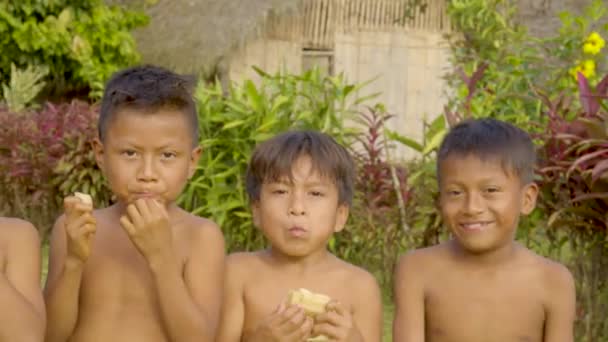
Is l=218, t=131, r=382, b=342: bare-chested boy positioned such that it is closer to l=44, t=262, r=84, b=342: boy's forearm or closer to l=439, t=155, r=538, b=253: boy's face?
l=439, t=155, r=538, b=253: boy's face

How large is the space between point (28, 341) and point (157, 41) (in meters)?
12.5

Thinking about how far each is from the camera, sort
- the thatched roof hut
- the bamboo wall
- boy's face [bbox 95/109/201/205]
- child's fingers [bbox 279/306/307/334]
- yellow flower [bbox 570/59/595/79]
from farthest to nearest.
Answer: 1. the bamboo wall
2. the thatched roof hut
3. yellow flower [bbox 570/59/595/79]
4. boy's face [bbox 95/109/201/205]
5. child's fingers [bbox 279/306/307/334]

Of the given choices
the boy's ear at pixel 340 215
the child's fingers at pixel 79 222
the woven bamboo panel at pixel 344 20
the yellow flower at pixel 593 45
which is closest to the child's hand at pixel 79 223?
the child's fingers at pixel 79 222

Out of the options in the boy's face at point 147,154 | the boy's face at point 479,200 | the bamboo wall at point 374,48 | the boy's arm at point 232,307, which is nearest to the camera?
the boy's face at point 147,154

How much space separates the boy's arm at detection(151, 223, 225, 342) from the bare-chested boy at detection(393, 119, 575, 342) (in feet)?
1.71

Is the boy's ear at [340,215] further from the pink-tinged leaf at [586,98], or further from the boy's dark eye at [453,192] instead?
the pink-tinged leaf at [586,98]

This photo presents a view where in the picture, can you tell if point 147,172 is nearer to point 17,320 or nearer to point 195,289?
point 195,289

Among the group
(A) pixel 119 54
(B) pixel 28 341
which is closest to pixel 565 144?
(B) pixel 28 341

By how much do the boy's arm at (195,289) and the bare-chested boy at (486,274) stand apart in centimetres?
52

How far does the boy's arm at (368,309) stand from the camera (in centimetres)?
301

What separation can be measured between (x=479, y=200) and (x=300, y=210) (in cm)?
48

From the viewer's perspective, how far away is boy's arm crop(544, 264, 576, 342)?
3186mm

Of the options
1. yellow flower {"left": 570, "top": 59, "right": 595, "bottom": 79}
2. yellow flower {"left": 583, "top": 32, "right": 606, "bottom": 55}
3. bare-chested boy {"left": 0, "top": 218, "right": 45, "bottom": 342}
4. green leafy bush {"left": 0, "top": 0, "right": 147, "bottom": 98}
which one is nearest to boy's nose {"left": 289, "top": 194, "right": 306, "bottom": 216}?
bare-chested boy {"left": 0, "top": 218, "right": 45, "bottom": 342}

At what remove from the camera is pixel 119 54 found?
45.9 ft
